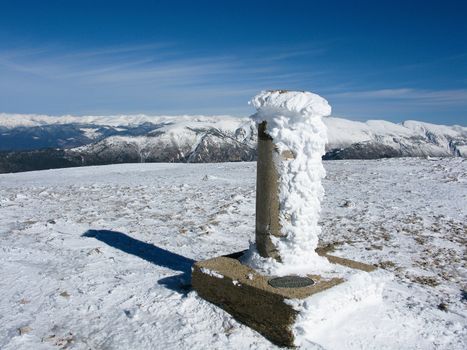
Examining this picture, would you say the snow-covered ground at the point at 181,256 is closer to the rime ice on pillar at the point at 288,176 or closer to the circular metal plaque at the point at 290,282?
the circular metal plaque at the point at 290,282

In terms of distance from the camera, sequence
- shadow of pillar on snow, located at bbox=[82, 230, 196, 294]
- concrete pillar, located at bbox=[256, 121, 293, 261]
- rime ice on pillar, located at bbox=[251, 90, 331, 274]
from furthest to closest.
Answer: shadow of pillar on snow, located at bbox=[82, 230, 196, 294]
concrete pillar, located at bbox=[256, 121, 293, 261]
rime ice on pillar, located at bbox=[251, 90, 331, 274]

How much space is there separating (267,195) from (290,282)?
4.77 feet

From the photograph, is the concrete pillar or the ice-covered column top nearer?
the ice-covered column top

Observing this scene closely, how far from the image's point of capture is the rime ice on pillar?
6863 mm

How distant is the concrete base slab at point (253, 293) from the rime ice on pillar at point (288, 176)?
1.66 feet

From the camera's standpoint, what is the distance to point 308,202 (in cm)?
704

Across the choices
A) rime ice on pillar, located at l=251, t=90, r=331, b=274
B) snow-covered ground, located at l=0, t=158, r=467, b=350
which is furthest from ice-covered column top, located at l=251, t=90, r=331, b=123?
snow-covered ground, located at l=0, t=158, r=467, b=350

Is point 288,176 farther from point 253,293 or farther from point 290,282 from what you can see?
point 253,293

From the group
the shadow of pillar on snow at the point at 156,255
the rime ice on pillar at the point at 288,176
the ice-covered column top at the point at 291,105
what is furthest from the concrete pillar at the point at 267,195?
the shadow of pillar on snow at the point at 156,255

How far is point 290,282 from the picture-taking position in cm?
648

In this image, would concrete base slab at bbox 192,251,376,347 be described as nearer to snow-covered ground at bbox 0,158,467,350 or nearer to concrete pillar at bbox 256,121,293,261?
snow-covered ground at bbox 0,158,467,350

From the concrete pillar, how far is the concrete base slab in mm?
493

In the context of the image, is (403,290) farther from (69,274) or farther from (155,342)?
(69,274)

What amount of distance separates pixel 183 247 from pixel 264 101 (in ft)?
16.3
